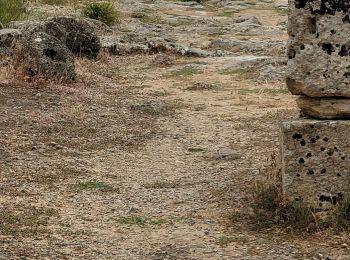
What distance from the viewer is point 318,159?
5.31m

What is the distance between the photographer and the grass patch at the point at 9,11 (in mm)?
14938

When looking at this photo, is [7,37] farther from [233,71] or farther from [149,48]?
[149,48]

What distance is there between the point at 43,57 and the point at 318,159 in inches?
270

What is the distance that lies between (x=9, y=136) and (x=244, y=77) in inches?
238

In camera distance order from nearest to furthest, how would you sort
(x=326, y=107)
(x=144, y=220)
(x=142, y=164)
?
(x=326, y=107) → (x=144, y=220) → (x=142, y=164)

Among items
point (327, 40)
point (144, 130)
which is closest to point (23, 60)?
point (144, 130)

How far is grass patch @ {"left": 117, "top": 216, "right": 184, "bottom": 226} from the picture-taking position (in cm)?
557

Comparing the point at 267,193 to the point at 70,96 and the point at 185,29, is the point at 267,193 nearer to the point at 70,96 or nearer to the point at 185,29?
the point at 70,96

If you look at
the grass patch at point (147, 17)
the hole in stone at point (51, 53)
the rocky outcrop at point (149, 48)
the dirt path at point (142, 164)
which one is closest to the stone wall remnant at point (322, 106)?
the dirt path at point (142, 164)

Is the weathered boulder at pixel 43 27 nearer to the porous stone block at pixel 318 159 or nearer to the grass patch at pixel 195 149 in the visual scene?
the grass patch at pixel 195 149

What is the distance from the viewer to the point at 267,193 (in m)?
5.56

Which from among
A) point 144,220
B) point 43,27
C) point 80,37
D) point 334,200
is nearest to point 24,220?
point 144,220

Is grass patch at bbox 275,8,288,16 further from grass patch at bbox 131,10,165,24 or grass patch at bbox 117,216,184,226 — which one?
grass patch at bbox 117,216,184,226

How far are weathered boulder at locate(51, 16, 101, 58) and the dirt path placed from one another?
692mm
